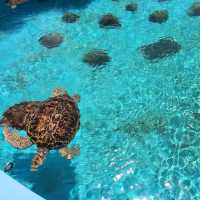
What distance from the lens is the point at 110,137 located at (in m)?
7.78

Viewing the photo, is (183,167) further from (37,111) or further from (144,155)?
(37,111)

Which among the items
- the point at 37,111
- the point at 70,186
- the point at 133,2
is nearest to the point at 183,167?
the point at 70,186

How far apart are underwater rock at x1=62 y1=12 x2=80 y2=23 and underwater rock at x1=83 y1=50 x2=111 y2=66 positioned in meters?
2.18

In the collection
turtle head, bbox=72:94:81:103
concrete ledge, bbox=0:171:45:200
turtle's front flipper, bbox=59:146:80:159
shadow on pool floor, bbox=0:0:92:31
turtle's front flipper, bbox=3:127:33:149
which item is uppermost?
concrete ledge, bbox=0:171:45:200

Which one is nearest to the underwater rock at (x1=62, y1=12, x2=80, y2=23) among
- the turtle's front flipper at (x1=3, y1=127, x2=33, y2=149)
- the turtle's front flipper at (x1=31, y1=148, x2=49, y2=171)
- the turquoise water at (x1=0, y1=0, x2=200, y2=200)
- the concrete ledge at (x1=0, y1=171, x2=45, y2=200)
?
the turquoise water at (x1=0, y1=0, x2=200, y2=200)

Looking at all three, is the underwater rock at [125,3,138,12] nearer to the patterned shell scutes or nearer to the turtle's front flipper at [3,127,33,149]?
the patterned shell scutes

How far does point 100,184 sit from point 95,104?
2.32 m

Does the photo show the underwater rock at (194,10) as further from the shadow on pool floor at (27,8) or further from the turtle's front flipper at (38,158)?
the turtle's front flipper at (38,158)

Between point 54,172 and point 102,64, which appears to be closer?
point 54,172

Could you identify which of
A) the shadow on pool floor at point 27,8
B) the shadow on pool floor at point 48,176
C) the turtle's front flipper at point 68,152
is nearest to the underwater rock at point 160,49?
the shadow on pool floor at point 27,8

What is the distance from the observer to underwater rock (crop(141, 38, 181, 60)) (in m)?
9.97

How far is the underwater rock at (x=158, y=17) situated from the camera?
11453 millimetres

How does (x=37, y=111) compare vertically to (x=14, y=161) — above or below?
above

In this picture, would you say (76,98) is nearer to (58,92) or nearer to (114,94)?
(58,92)
